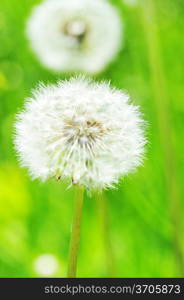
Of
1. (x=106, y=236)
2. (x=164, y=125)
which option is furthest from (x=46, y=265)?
(x=164, y=125)

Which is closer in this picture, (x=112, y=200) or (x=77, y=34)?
(x=77, y=34)

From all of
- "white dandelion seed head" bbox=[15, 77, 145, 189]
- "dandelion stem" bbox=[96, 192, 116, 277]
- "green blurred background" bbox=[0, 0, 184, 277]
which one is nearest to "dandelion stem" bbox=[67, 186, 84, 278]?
"white dandelion seed head" bbox=[15, 77, 145, 189]

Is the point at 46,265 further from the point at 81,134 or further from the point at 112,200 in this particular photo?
the point at 81,134

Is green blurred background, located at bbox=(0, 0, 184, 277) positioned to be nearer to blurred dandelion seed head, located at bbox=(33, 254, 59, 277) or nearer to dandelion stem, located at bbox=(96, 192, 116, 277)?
blurred dandelion seed head, located at bbox=(33, 254, 59, 277)

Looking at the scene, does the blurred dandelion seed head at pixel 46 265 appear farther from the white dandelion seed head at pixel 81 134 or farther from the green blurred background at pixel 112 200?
the white dandelion seed head at pixel 81 134

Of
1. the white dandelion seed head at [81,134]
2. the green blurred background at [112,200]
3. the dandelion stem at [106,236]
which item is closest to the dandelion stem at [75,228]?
the white dandelion seed head at [81,134]

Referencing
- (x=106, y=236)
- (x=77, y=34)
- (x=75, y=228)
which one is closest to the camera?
(x=75, y=228)

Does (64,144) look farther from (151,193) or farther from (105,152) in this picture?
(151,193)
